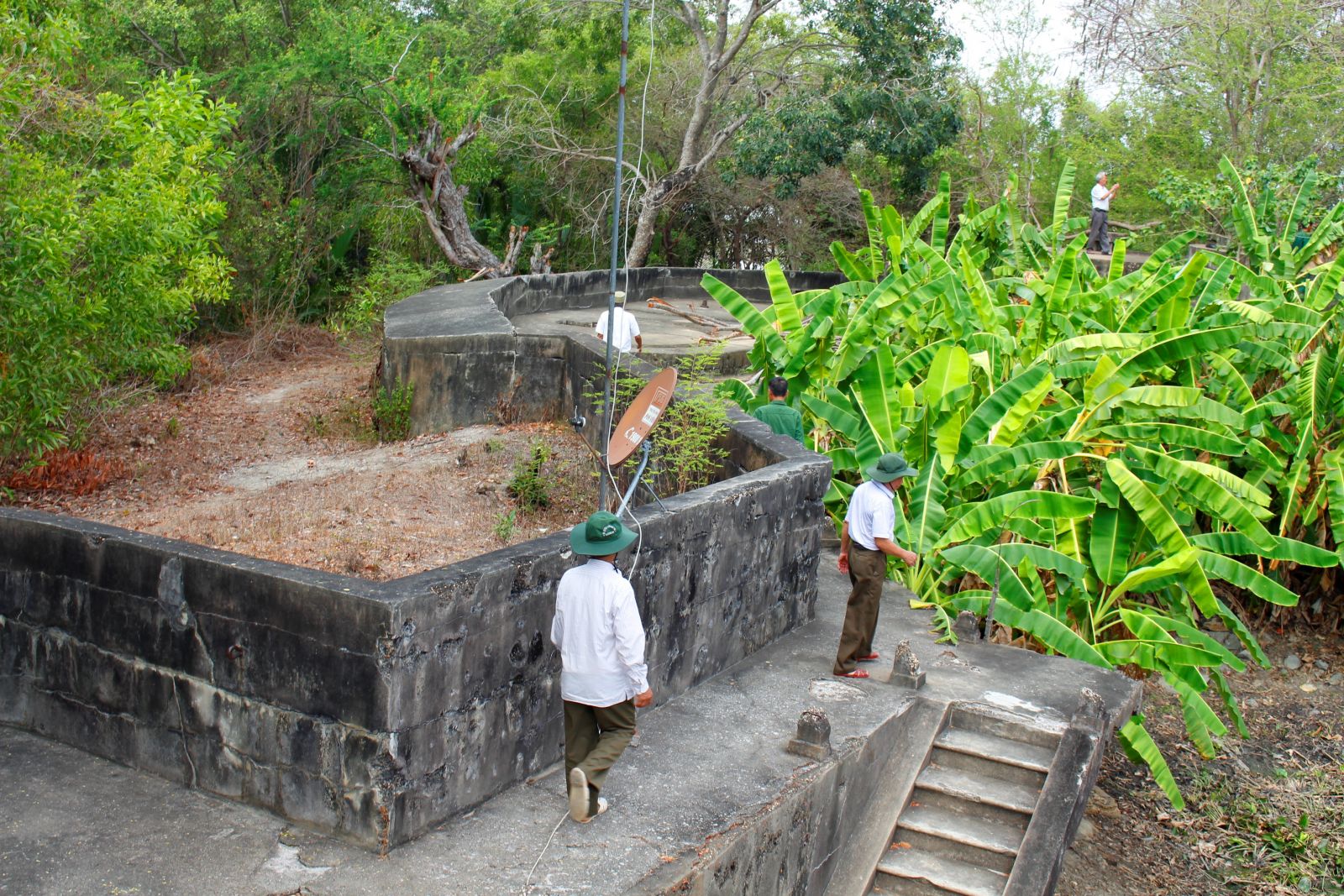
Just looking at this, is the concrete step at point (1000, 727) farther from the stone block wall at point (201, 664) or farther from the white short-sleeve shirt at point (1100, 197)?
the white short-sleeve shirt at point (1100, 197)

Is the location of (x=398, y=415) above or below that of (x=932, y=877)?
above

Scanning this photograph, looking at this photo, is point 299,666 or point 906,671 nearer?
point 299,666

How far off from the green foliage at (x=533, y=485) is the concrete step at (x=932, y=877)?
3871 millimetres

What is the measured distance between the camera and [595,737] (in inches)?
201

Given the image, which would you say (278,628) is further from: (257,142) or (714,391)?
(257,142)

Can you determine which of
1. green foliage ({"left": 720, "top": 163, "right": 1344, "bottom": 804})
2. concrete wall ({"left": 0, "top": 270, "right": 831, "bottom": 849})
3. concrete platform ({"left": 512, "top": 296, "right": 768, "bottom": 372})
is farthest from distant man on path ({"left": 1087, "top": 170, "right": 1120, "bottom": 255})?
concrete wall ({"left": 0, "top": 270, "right": 831, "bottom": 849})

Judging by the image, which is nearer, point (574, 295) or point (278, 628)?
point (278, 628)

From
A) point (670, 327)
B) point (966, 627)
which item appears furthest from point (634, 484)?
point (670, 327)

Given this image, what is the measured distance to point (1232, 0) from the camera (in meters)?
21.2

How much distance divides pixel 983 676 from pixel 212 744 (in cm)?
458

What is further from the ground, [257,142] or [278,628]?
[257,142]

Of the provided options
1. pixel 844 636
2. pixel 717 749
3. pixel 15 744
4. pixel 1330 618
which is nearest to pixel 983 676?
pixel 844 636

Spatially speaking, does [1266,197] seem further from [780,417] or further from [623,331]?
[780,417]

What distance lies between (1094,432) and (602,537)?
19.4 ft
